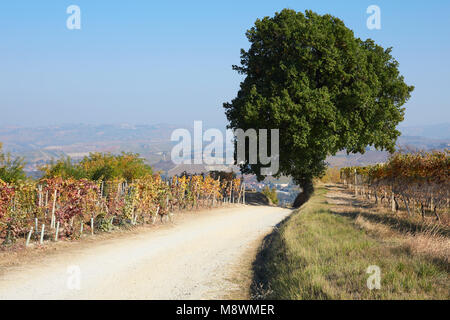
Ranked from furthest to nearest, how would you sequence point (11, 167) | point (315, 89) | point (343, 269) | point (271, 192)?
point (271, 192) < point (315, 89) < point (11, 167) < point (343, 269)

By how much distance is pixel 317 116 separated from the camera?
91.5 ft

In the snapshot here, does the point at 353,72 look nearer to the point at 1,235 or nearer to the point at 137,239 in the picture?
the point at 137,239

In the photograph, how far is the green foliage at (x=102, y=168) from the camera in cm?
2394

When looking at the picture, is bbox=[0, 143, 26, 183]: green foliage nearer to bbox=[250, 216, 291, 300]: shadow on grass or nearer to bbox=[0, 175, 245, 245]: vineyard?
bbox=[0, 175, 245, 245]: vineyard

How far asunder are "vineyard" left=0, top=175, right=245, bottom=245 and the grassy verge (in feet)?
22.2

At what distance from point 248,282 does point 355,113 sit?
23.0 metres

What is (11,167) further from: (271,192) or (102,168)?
(271,192)

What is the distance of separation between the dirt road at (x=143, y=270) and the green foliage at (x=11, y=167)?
741 cm

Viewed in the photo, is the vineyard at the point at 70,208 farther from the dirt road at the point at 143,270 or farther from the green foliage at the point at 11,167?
the green foliage at the point at 11,167

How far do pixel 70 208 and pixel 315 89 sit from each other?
2012 centimetres

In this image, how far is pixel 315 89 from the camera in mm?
28344

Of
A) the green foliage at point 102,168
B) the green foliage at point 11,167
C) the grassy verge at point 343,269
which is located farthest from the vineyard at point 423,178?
the green foliage at point 11,167

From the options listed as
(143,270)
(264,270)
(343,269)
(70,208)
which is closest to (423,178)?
(264,270)
